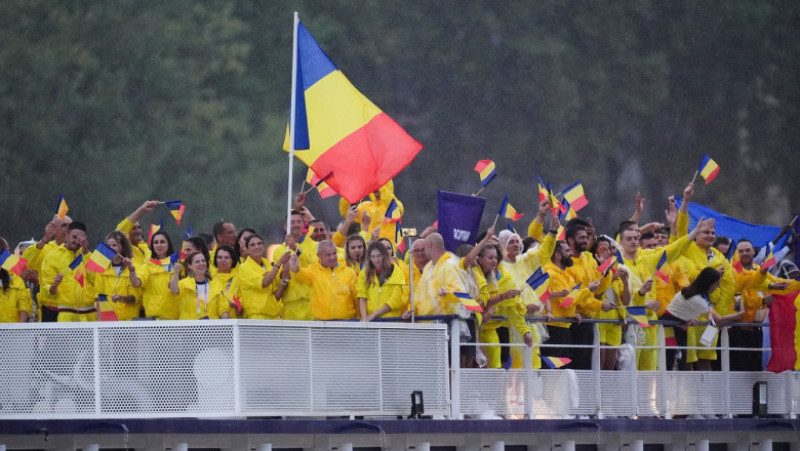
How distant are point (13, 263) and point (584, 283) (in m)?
6.12

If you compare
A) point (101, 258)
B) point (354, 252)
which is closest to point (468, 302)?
point (354, 252)

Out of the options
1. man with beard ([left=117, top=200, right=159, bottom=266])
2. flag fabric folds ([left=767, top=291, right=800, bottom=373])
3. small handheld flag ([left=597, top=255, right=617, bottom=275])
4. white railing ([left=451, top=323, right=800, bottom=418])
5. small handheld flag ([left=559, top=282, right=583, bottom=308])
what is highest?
man with beard ([left=117, top=200, right=159, bottom=266])

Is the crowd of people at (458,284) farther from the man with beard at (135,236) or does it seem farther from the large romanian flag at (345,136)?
the large romanian flag at (345,136)

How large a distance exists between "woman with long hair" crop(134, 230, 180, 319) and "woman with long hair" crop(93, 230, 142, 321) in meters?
0.11

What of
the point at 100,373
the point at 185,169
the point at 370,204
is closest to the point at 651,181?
the point at 185,169

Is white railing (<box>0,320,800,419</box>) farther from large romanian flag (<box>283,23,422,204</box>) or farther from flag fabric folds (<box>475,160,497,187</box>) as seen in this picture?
flag fabric folds (<box>475,160,497,187</box>)

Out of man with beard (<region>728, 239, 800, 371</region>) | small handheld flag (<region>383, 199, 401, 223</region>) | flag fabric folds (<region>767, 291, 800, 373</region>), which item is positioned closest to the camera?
flag fabric folds (<region>767, 291, 800, 373</region>)

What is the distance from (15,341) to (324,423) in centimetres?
255

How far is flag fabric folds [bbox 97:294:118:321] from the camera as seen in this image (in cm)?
1465

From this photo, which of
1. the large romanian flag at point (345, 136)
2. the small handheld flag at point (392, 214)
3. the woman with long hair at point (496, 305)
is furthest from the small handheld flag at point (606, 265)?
the small handheld flag at point (392, 214)

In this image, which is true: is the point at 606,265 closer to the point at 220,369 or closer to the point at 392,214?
the point at 392,214

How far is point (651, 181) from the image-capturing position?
29766 mm

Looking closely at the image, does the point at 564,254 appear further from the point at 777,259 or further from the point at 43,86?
the point at 43,86

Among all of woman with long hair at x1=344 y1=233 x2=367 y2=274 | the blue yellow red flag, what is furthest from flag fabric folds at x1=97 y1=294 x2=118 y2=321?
the blue yellow red flag
